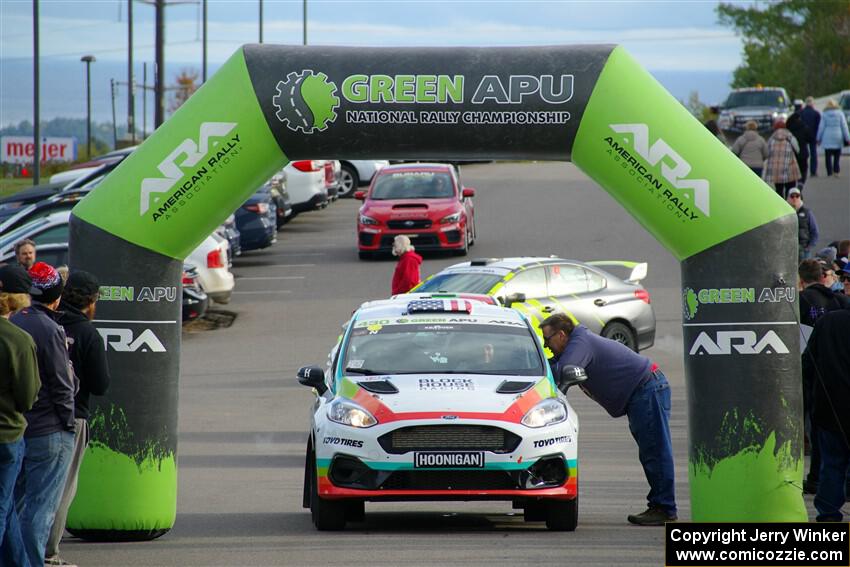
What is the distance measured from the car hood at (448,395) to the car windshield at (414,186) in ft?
63.2

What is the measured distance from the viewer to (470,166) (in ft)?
180

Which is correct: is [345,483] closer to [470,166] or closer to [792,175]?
[792,175]

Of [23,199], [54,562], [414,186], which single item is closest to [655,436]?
[54,562]

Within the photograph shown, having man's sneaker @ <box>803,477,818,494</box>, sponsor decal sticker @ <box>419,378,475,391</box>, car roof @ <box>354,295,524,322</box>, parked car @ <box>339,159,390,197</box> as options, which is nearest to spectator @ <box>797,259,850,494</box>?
man's sneaker @ <box>803,477,818,494</box>

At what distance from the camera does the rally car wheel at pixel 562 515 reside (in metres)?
10.5

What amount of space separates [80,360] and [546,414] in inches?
130

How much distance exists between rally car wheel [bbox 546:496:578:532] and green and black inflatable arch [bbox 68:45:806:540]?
2.79 ft

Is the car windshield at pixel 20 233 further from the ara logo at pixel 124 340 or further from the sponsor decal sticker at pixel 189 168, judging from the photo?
the sponsor decal sticker at pixel 189 168

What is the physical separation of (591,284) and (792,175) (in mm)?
8060

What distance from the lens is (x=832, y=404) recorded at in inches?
403

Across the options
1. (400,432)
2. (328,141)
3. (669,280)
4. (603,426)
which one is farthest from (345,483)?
(669,280)

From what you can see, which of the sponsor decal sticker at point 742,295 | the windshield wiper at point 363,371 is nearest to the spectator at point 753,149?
the windshield wiper at point 363,371

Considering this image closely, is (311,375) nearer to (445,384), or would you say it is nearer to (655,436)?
(445,384)

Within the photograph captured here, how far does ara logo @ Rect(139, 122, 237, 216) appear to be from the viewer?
10.4 meters
